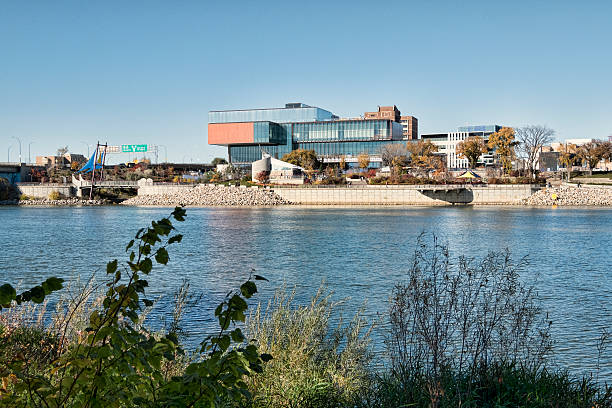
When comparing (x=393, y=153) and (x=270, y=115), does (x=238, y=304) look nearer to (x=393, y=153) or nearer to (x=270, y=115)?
(x=393, y=153)

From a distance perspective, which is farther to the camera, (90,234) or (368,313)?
(90,234)

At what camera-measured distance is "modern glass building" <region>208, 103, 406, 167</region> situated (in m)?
164

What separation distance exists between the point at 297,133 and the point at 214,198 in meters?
61.5

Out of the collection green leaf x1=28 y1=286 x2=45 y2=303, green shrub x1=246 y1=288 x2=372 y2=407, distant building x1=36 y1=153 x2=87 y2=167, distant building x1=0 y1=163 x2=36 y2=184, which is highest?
distant building x1=36 y1=153 x2=87 y2=167

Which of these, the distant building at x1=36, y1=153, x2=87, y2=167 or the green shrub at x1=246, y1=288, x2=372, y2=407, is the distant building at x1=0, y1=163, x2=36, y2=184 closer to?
the distant building at x1=36, y1=153, x2=87, y2=167

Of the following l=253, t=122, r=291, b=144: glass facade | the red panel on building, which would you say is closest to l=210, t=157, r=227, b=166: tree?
the red panel on building

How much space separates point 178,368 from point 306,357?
1.90 metres

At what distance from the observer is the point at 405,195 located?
339 ft

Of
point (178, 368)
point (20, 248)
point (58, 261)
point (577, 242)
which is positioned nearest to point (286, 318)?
point (178, 368)

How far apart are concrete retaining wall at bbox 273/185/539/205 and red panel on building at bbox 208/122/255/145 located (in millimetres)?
61777

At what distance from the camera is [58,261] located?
29984mm

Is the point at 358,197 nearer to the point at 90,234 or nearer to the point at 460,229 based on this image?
the point at 460,229

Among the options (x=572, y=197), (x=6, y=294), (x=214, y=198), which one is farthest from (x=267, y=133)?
(x=6, y=294)

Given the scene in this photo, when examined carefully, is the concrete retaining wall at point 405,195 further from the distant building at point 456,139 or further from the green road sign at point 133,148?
the distant building at point 456,139
